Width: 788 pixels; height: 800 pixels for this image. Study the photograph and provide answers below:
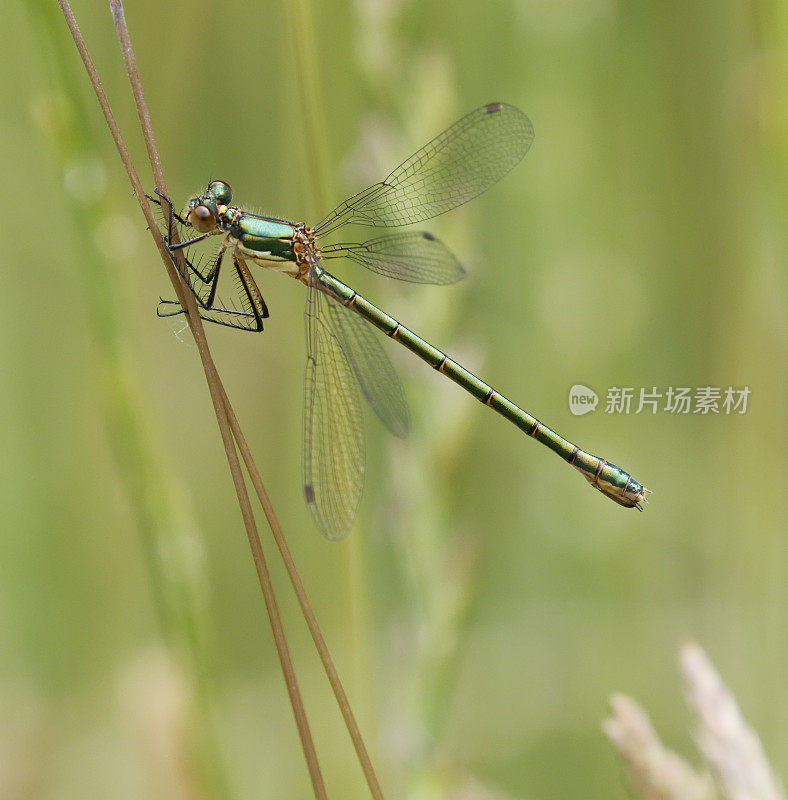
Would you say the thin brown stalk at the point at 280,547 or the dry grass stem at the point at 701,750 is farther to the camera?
the dry grass stem at the point at 701,750

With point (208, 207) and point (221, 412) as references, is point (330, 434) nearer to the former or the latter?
point (208, 207)

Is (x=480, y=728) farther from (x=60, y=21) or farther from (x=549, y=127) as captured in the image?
(x=60, y=21)

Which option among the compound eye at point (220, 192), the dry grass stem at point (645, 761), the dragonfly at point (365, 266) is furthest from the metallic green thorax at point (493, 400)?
the dry grass stem at point (645, 761)

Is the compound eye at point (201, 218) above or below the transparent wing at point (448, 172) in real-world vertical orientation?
below

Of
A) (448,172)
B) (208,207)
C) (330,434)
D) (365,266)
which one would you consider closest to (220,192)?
(208,207)

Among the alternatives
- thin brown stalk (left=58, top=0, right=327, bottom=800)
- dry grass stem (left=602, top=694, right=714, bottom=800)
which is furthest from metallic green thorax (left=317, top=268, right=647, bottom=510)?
dry grass stem (left=602, top=694, right=714, bottom=800)

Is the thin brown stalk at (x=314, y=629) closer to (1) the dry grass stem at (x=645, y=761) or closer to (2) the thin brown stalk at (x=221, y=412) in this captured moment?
(2) the thin brown stalk at (x=221, y=412)
